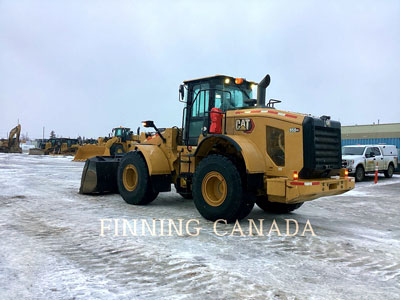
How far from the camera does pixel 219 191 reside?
6.28 metres

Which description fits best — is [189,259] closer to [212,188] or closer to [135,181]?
[212,188]

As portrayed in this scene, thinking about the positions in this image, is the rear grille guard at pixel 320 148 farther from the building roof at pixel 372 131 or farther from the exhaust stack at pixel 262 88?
the building roof at pixel 372 131

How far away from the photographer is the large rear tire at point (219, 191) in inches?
225

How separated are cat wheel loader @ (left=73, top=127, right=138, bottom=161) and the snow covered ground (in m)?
17.9

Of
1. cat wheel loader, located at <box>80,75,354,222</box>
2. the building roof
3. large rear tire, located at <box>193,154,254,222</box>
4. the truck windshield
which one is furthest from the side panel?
the building roof

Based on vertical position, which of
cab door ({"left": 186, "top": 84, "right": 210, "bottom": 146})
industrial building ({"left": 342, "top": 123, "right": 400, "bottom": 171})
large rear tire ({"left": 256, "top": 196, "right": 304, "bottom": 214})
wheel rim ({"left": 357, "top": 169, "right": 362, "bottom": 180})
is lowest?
large rear tire ({"left": 256, "top": 196, "right": 304, "bottom": 214})

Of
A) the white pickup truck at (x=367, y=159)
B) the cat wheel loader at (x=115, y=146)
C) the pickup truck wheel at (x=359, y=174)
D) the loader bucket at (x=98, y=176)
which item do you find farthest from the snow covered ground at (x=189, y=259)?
the cat wheel loader at (x=115, y=146)

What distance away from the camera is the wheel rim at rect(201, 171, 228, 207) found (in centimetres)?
612

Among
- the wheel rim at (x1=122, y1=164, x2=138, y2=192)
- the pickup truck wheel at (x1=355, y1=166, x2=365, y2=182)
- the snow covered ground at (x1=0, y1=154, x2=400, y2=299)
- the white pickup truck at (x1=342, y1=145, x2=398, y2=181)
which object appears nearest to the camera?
the snow covered ground at (x1=0, y1=154, x2=400, y2=299)

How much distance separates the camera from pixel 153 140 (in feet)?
27.3

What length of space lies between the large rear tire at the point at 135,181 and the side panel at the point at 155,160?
211 millimetres

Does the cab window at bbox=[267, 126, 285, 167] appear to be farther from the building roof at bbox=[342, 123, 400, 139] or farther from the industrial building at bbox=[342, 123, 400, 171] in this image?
the building roof at bbox=[342, 123, 400, 139]

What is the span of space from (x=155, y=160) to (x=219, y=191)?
200 cm

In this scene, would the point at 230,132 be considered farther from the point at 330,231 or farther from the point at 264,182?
the point at 330,231
